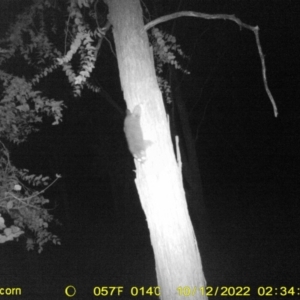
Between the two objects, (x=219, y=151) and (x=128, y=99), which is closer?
(x=128, y=99)

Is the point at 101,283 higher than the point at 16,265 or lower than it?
lower

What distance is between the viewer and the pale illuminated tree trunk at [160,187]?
129 inches

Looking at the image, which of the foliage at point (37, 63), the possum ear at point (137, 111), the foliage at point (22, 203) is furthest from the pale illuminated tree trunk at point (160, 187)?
the foliage at point (22, 203)

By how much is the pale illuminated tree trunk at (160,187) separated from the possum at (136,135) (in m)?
0.05

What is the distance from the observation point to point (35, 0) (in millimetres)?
4469

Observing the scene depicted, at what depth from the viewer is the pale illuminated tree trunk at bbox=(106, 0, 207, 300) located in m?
3.29

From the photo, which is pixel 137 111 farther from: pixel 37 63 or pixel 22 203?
pixel 22 203

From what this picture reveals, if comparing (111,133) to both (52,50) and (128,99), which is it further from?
(128,99)

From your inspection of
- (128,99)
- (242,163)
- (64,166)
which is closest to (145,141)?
(128,99)

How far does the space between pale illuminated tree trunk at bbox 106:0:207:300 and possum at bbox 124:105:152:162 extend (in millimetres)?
46

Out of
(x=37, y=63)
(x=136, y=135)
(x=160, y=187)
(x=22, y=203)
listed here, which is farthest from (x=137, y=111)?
(x=22, y=203)

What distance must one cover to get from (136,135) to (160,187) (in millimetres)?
494

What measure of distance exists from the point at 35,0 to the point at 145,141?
239cm

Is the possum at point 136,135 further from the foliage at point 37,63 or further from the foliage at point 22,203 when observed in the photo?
the foliage at point 22,203
